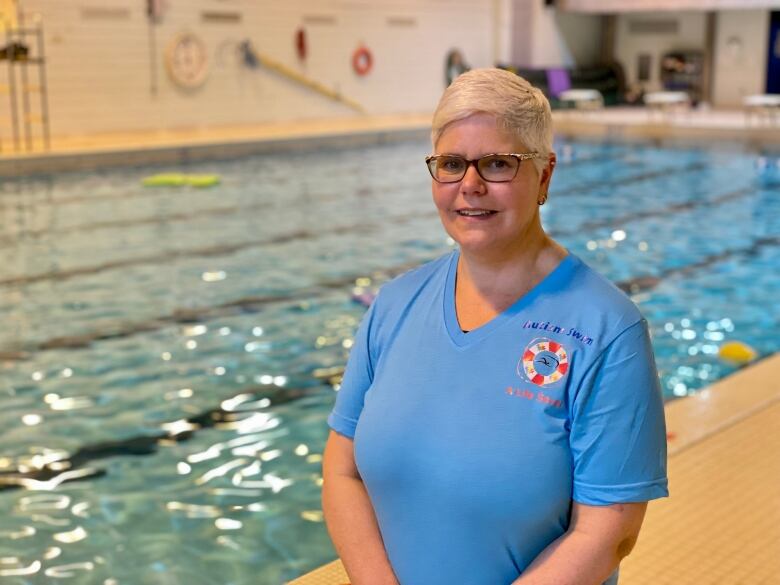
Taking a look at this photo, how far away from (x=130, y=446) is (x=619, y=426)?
2724 mm

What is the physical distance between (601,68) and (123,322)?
62.9 feet

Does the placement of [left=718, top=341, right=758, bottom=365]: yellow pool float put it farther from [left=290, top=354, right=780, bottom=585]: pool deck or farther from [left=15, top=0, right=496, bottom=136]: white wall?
[left=15, top=0, right=496, bottom=136]: white wall

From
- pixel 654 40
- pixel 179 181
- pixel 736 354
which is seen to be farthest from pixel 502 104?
pixel 654 40

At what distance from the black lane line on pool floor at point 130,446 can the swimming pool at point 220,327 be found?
0.01 metres

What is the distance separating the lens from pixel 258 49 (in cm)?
1698

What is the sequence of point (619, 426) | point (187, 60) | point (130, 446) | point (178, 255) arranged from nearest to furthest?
point (619, 426)
point (130, 446)
point (178, 255)
point (187, 60)

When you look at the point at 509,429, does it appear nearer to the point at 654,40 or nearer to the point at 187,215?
the point at 187,215

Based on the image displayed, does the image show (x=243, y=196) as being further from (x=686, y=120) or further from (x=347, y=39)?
(x=686, y=120)

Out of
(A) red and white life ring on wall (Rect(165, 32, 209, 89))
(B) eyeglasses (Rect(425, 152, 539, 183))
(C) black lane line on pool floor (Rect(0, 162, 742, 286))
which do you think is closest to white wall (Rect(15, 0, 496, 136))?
(A) red and white life ring on wall (Rect(165, 32, 209, 89))

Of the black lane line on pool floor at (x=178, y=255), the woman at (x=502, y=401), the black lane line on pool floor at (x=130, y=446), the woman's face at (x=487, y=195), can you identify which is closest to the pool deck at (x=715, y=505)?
the woman at (x=502, y=401)

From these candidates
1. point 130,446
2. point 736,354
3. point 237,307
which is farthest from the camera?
point 237,307

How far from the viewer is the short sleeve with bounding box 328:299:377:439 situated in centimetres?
176

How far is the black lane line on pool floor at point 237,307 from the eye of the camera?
5105 mm

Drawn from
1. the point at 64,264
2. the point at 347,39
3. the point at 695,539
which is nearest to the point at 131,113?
the point at 347,39
